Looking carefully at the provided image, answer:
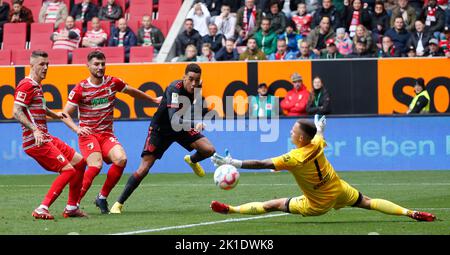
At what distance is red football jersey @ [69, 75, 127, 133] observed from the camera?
1339 cm

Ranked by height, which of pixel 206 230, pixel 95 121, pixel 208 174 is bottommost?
pixel 208 174

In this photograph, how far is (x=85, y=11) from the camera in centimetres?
2689

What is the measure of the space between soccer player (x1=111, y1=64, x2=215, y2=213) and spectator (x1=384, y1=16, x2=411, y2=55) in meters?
9.87

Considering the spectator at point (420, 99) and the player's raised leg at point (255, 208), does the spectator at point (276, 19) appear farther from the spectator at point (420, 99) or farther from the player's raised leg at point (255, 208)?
the player's raised leg at point (255, 208)

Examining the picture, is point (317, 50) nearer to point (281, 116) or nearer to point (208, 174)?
point (281, 116)

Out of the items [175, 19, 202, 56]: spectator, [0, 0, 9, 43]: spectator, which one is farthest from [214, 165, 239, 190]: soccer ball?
[0, 0, 9, 43]: spectator

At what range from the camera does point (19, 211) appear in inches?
536

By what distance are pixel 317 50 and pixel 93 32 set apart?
6.13m

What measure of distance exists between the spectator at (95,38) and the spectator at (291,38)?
15.4ft

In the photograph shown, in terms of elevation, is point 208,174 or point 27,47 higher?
point 27,47

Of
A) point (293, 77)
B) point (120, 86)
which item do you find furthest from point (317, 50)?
point (120, 86)

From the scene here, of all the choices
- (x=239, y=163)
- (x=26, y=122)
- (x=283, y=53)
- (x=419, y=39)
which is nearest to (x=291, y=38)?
(x=283, y=53)

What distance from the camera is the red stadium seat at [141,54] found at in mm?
24656

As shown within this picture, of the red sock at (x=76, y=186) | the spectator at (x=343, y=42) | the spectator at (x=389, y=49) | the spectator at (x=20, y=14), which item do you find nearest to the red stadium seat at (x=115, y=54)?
the spectator at (x=20, y=14)
